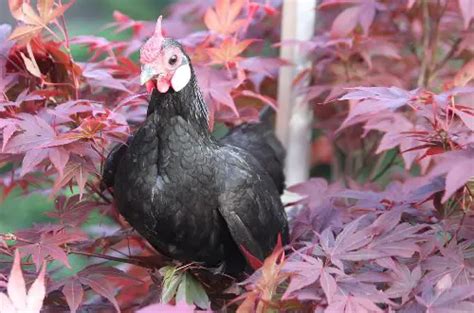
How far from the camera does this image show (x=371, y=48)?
1272mm

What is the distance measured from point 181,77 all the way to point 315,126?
61 centimetres

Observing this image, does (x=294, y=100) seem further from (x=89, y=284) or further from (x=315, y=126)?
(x=89, y=284)

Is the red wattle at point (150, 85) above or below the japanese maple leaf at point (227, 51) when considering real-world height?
Answer: below

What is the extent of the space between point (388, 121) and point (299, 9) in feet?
1.17

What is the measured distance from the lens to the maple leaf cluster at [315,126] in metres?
0.77

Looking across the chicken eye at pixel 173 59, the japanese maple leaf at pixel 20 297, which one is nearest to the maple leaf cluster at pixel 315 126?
the japanese maple leaf at pixel 20 297

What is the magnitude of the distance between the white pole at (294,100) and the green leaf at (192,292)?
0.52m

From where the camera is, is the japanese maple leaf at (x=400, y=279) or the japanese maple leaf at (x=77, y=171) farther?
the japanese maple leaf at (x=77, y=171)

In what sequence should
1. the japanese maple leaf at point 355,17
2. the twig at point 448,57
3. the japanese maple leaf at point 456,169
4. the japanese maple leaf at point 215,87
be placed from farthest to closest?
the twig at point 448,57 → the japanese maple leaf at point 355,17 → the japanese maple leaf at point 215,87 → the japanese maple leaf at point 456,169

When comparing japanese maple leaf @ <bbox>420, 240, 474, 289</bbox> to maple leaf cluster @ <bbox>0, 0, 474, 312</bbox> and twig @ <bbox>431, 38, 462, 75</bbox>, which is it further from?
twig @ <bbox>431, 38, 462, 75</bbox>

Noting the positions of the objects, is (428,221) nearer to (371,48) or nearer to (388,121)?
(388,121)

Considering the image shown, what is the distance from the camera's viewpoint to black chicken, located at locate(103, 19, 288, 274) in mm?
950

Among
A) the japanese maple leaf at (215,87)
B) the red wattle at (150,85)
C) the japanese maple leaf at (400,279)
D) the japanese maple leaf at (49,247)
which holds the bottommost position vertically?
the japanese maple leaf at (400,279)

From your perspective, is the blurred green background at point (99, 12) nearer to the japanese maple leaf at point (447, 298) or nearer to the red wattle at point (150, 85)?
the red wattle at point (150, 85)
